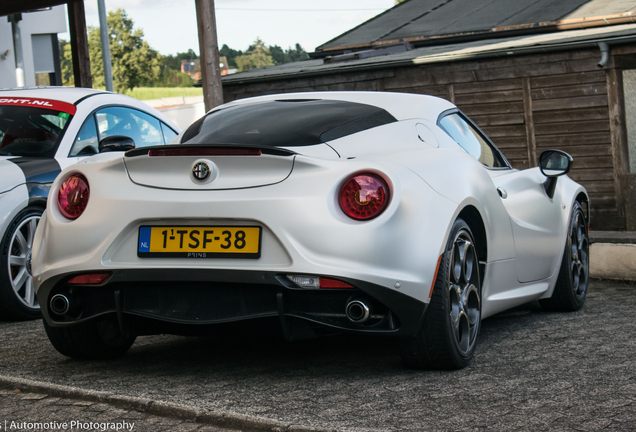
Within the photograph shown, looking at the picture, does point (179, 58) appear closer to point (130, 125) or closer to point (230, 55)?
point (230, 55)

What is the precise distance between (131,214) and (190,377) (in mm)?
820

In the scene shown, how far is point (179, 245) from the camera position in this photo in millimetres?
3619

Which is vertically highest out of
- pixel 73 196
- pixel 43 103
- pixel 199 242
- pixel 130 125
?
pixel 43 103

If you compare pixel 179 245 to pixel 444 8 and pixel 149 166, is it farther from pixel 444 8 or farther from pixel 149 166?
pixel 444 8

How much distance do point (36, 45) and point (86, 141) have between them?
20440 millimetres

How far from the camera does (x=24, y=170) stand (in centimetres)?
580

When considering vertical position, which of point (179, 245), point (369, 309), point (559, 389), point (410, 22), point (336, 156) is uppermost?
point (410, 22)

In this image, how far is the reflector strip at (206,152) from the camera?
141 inches

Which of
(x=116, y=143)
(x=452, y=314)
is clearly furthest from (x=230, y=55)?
(x=452, y=314)

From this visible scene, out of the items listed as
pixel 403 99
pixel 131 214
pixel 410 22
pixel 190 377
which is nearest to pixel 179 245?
pixel 131 214

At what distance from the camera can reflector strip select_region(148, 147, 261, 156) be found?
358cm

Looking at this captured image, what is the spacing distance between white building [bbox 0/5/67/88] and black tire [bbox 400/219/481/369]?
19.3 metres

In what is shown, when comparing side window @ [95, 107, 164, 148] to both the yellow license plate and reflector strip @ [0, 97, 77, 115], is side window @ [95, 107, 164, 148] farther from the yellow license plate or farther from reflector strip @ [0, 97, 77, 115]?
the yellow license plate

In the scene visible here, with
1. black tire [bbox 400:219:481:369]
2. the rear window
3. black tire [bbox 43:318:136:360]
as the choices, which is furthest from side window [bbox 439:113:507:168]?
black tire [bbox 43:318:136:360]
